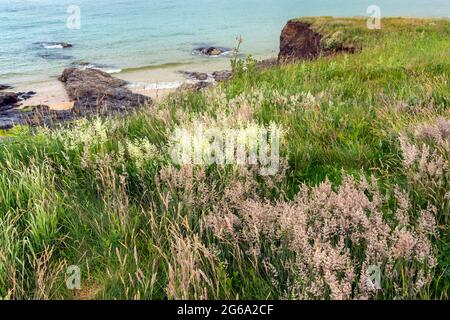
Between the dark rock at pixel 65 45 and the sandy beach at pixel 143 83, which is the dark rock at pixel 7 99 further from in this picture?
the dark rock at pixel 65 45

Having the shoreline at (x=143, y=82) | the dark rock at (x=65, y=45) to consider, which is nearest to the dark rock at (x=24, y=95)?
the shoreline at (x=143, y=82)

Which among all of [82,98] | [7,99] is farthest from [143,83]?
[7,99]

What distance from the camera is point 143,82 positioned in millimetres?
30875

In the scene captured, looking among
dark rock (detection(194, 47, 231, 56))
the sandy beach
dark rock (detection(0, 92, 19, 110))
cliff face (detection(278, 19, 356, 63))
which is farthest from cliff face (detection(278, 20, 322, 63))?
dark rock (detection(194, 47, 231, 56))

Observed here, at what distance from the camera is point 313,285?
2906 mm

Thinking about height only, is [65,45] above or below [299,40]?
above

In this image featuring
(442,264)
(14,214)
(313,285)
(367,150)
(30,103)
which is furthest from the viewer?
(30,103)

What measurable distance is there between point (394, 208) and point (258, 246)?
1319 millimetres

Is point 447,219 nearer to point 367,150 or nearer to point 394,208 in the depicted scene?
point 394,208

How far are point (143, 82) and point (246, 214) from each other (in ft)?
92.6

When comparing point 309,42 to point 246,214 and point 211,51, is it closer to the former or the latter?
point 211,51

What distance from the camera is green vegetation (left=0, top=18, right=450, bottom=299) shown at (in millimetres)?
3221
